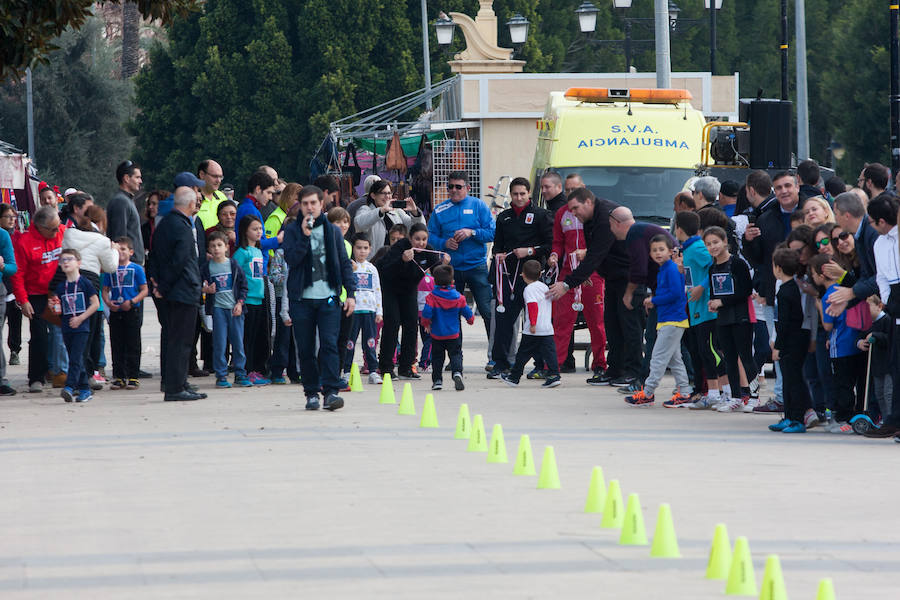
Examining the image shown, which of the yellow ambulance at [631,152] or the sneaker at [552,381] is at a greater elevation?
the yellow ambulance at [631,152]

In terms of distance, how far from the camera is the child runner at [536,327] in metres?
13.8

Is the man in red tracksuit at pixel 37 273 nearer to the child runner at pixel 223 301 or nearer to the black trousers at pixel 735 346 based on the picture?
the child runner at pixel 223 301

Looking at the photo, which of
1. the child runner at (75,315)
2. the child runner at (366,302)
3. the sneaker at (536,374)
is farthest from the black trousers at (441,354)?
the child runner at (75,315)

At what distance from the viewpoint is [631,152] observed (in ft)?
59.3

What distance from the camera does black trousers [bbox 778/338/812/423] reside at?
1088cm

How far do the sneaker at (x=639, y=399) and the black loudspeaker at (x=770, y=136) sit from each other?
6.97 metres

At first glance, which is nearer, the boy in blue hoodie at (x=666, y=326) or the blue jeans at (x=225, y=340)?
the boy in blue hoodie at (x=666, y=326)

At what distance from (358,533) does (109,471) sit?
2689mm

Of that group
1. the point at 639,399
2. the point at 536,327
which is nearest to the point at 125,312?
the point at 536,327

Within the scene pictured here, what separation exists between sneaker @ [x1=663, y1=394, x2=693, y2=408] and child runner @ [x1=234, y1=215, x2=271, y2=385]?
4117 mm

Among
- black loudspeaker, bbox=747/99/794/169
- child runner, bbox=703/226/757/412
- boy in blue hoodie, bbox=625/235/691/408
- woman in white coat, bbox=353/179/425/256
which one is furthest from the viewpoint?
black loudspeaker, bbox=747/99/794/169

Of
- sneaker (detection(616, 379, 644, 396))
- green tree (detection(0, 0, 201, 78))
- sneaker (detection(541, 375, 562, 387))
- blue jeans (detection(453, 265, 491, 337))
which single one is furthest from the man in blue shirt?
green tree (detection(0, 0, 201, 78))

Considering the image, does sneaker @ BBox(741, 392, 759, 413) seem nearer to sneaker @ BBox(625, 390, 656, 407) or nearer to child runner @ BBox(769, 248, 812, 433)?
sneaker @ BBox(625, 390, 656, 407)

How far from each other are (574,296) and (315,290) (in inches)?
141
